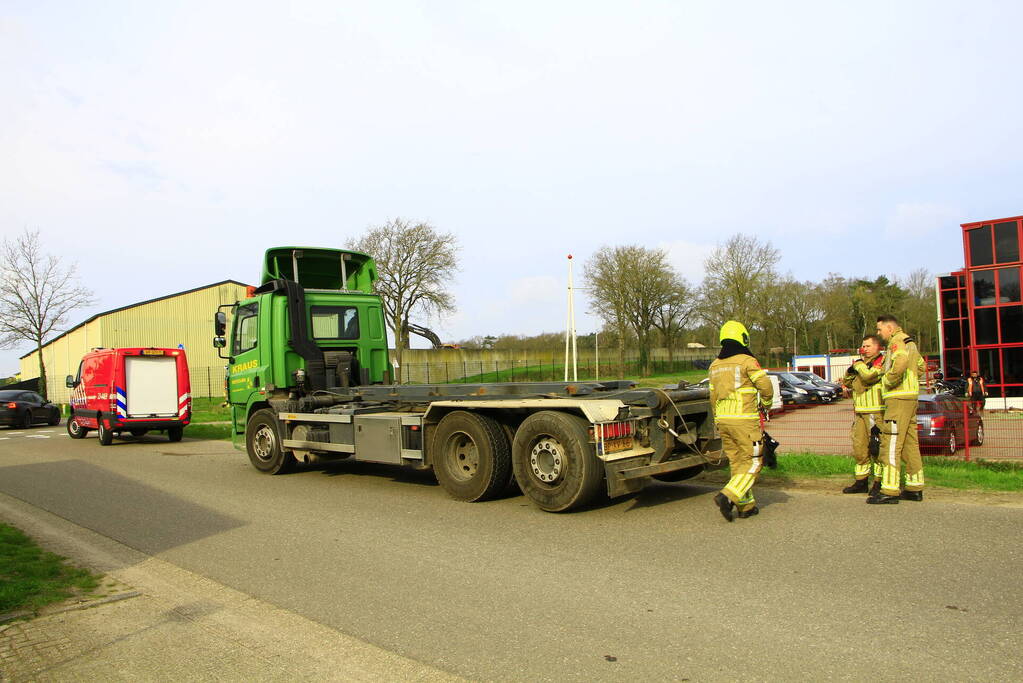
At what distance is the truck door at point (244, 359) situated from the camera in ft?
37.2

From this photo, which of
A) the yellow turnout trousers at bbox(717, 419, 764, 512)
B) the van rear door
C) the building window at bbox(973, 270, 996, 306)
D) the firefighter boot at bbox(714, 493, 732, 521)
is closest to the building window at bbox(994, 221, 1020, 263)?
the building window at bbox(973, 270, 996, 306)

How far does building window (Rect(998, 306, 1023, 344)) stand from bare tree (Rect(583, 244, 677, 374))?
2727cm

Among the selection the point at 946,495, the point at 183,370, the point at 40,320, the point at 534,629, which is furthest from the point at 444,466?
the point at 40,320

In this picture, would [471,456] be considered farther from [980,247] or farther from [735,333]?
[980,247]

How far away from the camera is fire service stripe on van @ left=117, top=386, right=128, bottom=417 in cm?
1786

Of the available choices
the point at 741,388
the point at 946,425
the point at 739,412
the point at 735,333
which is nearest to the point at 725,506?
the point at 739,412

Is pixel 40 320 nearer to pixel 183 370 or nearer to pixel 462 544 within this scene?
pixel 183 370

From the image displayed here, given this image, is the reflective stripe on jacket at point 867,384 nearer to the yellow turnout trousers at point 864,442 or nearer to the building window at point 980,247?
the yellow turnout trousers at point 864,442

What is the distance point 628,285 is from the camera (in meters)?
51.2

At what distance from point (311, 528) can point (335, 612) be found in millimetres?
2626

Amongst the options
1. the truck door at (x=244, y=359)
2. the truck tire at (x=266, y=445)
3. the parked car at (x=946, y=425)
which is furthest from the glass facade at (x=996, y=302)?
the truck door at (x=244, y=359)

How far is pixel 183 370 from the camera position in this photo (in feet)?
61.5

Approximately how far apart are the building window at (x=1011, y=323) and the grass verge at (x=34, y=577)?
27.9 metres

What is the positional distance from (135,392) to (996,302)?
27.0 m
